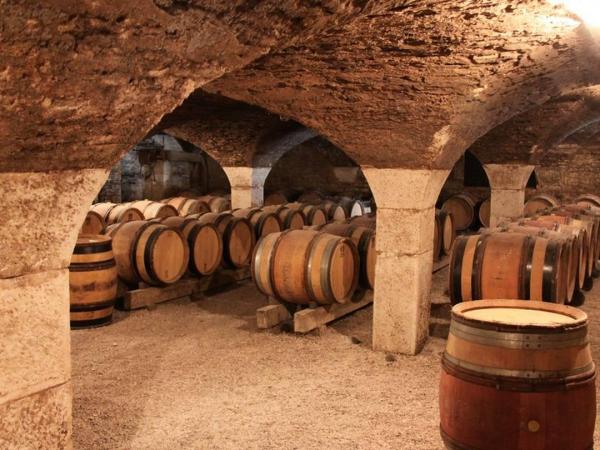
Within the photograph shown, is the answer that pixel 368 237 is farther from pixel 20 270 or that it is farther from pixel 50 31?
pixel 50 31

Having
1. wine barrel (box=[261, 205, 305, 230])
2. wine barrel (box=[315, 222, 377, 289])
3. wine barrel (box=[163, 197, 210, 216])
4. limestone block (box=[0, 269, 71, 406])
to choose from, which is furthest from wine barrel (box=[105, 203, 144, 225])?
limestone block (box=[0, 269, 71, 406])

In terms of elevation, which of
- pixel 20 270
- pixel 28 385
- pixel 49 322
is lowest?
pixel 28 385

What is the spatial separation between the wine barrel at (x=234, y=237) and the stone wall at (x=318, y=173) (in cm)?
690

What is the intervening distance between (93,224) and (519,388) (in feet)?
22.6

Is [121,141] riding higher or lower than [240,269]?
higher

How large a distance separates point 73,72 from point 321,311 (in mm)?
4468

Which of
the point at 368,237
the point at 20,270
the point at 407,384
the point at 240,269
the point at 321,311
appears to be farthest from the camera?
the point at 240,269

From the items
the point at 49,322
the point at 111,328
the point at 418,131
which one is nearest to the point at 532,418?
the point at 49,322

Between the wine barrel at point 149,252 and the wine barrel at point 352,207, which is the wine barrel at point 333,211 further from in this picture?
the wine barrel at point 149,252

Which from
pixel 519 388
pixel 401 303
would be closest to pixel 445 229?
pixel 401 303

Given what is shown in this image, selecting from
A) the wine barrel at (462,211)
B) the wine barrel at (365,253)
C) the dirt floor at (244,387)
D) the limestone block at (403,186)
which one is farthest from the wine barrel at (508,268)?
the wine barrel at (462,211)

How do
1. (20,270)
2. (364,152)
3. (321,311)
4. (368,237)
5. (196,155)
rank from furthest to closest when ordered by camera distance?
1. (196,155)
2. (368,237)
3. (321,311)
4. (364,152)
5. (20,270)

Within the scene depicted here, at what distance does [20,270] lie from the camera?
1.87 meters

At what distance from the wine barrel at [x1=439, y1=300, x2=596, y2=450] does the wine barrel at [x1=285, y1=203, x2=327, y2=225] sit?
267 inches
